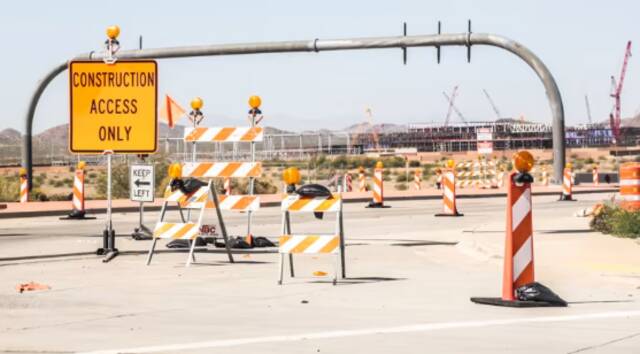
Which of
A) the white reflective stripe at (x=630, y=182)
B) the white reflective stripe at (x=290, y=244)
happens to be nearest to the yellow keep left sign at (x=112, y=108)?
the white reflective stripe at (x=290, y=244)

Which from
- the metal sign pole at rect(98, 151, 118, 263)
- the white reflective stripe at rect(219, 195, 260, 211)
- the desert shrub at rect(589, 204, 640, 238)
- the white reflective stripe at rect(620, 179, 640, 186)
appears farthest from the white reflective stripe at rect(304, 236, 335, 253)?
the white reflective stripe at rect(620, 179, 640, 186)

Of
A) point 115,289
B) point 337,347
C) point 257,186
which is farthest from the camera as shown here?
point 257,186

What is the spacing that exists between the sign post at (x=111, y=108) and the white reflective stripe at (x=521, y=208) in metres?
8.15

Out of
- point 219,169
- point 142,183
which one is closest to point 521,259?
point 219,169

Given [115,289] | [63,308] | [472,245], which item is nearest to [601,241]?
[472,245]

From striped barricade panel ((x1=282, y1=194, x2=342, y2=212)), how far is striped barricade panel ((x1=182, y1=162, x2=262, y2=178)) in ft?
13.1

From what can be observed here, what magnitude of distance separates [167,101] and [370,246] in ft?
33.7

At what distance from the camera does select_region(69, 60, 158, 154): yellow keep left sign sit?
19922 millimetres

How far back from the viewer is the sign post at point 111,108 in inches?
784

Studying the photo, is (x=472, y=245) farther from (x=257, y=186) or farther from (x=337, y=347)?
(x=257, y=186)

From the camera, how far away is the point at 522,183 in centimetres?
1294

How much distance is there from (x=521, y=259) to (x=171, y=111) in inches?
742

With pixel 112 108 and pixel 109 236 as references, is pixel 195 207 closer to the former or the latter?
pixel 109 236

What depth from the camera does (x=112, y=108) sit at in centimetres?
2011
